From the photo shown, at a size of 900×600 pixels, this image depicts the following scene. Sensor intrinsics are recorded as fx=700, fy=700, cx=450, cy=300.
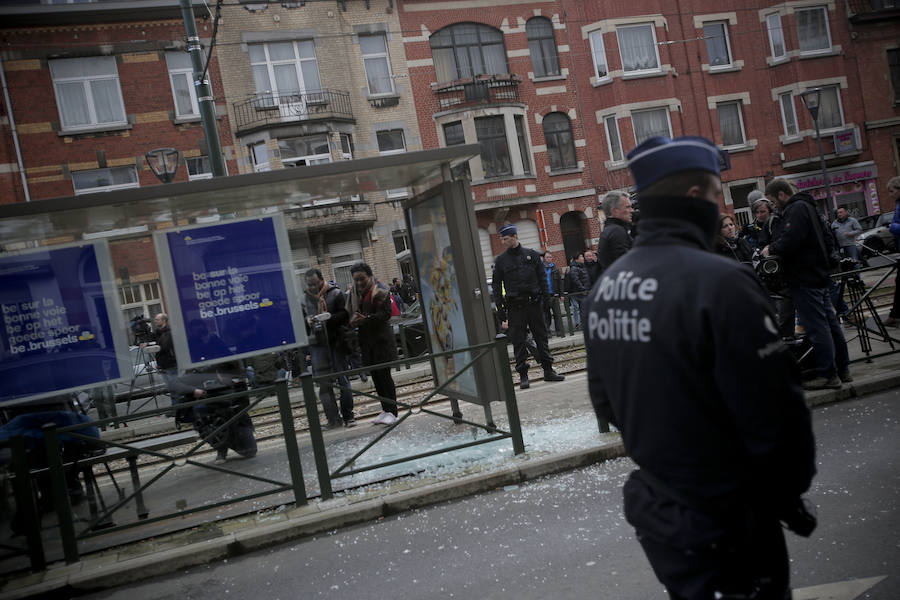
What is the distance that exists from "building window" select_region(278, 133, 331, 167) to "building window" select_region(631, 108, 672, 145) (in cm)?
1235

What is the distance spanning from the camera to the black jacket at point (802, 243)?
6520 mm

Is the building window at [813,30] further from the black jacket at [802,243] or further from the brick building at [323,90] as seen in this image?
the black jacket at [802,243]

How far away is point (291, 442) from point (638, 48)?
1049 inches

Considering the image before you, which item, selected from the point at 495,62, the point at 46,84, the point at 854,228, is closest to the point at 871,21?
the point at 495,62

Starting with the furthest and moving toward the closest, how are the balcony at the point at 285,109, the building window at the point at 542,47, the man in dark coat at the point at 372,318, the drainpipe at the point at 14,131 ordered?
the building window at the point at 542,47 → the balcony at the point at 285,109 → the drainpipe at the point at 14,131 → the man in dark coat at the point at 372,318

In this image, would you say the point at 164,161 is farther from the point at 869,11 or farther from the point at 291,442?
the point at 869,11

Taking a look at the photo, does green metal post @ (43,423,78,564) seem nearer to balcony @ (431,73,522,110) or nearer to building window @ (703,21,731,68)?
balcony @ (431,73,522,110)

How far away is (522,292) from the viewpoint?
9656mm

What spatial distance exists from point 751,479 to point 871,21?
3591 cm

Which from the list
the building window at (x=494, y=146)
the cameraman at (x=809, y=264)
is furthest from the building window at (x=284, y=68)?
the cameraman at (x=809, y=264)

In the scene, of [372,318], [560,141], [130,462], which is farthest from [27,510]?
[560,141]

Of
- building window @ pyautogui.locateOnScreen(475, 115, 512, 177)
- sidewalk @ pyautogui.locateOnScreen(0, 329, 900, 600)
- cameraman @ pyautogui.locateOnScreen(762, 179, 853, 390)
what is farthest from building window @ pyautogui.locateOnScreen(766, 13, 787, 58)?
cameraman @ pyautogui.locateOnScreen(762, 179, 853, 390)

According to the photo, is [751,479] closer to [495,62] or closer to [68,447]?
[68,447]

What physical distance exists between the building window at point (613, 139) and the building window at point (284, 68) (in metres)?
11.6
